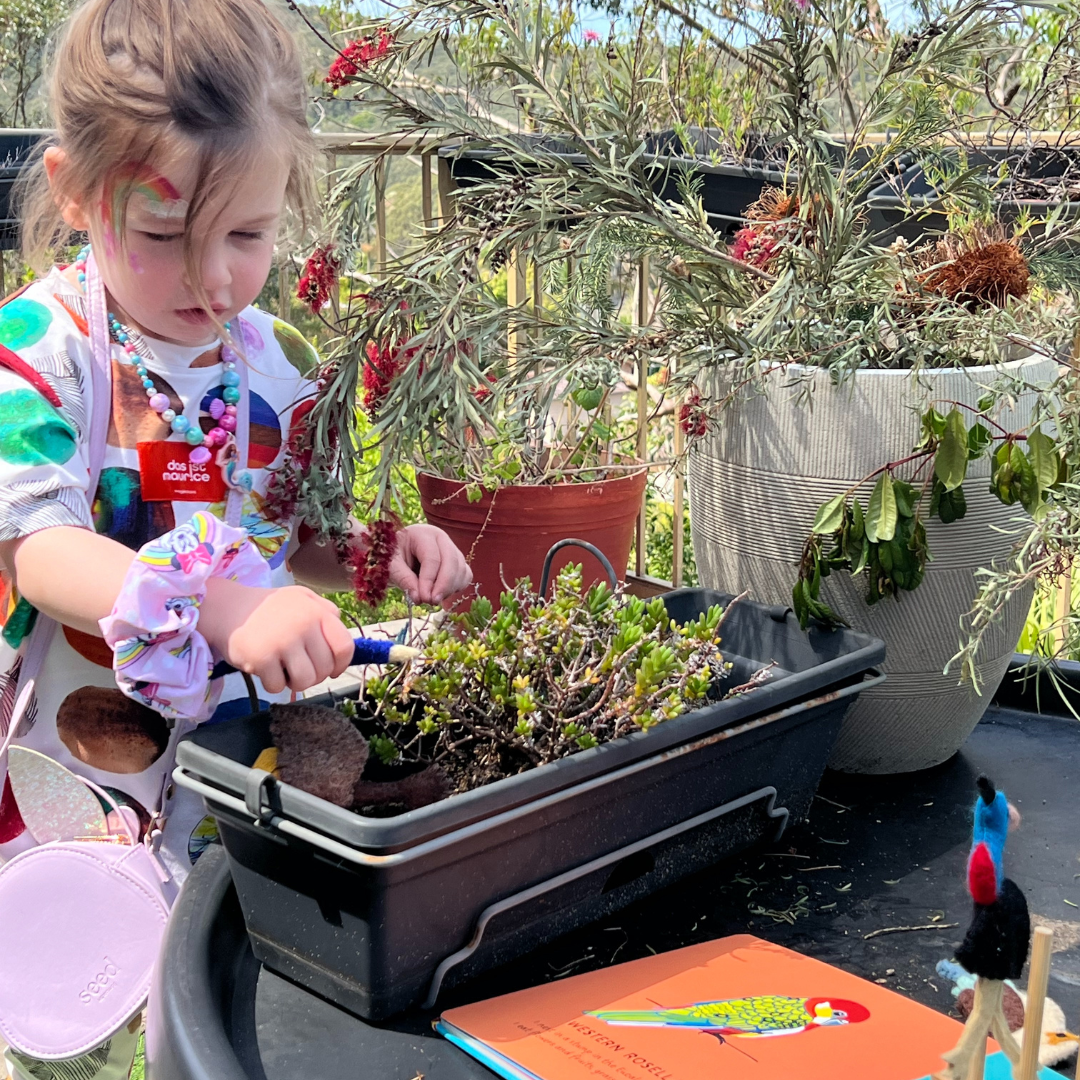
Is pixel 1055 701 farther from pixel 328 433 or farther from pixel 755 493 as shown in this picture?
pixel 328 433

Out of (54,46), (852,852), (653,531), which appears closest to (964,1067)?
(852,852)

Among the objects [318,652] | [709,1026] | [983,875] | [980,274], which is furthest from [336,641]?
[980,274]

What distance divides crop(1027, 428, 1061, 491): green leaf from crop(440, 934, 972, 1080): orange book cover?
0.52 m

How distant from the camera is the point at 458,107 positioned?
1.24m

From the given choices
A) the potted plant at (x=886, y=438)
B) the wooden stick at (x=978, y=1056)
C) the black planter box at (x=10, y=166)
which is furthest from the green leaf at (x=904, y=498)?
the black planter box at (x=10, y=166)

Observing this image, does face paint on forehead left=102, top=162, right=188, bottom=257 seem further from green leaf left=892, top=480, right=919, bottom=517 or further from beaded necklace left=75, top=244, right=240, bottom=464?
green leaf left=892, top=480, right=919, bottom=517

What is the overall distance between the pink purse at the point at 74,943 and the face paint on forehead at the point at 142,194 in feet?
1.90

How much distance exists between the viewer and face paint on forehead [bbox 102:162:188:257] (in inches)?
40.1

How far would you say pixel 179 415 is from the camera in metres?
1.18

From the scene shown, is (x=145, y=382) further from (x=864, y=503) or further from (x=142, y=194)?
(x=864, y=503)

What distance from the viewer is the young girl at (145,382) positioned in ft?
3.20

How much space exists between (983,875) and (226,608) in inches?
23.6

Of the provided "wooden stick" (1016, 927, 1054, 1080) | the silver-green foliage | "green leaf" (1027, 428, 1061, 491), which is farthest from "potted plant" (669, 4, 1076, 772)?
"wooden stick" (1016, 927, 1054, 1080)

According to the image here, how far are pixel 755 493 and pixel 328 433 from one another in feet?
1.50
